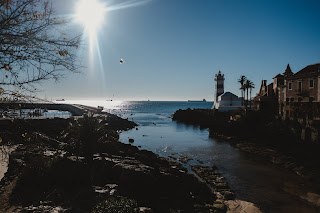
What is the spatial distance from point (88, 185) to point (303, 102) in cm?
3317

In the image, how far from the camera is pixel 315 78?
103 ft

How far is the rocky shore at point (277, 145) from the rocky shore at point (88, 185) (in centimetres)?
785

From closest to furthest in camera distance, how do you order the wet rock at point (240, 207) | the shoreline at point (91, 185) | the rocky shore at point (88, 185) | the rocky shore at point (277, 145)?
the rocky shore at point (88, 185) < the shoreline at point (91, 185) < the wet rock at point (240, 207) < the rocky shore at point (277, 145)

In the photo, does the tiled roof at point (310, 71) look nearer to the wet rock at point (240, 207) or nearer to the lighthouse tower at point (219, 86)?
the wet rock at point (240, 207)

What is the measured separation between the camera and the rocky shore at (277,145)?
1678 cm

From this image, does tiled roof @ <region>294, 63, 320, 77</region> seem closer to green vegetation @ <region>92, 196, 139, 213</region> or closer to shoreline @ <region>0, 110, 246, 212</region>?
shoreline @ <region>0, 110, 246, 212</region>

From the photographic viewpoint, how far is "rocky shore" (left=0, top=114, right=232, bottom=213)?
9.38 m

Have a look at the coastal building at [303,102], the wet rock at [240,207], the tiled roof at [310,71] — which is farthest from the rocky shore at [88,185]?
the tiled roof at [310,71]

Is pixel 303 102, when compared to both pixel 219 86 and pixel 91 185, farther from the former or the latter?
pixel 219 86

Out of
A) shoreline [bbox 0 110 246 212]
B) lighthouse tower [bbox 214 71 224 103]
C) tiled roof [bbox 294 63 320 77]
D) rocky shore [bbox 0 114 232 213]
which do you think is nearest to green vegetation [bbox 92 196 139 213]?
rocky shore [bbox 0 114 232 213]

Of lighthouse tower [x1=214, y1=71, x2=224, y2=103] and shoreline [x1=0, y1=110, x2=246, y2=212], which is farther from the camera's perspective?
lighthouse tower [x1=214, y1=71, x2=224, y2=103]

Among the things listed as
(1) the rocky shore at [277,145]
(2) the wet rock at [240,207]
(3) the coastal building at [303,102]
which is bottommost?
(2) the wet rock at [240,207]

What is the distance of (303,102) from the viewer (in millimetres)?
30719

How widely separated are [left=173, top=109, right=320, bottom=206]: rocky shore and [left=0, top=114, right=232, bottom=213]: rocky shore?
785 centimetres
